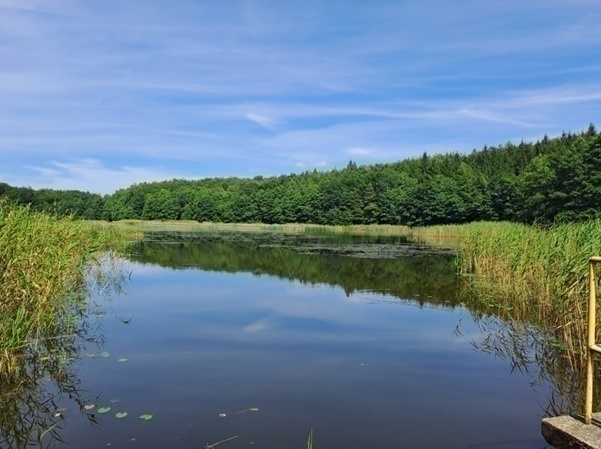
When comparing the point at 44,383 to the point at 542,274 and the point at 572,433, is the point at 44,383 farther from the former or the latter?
the point at 542,274

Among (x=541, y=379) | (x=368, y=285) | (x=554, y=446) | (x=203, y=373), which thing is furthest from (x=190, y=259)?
(x=554, y=446)

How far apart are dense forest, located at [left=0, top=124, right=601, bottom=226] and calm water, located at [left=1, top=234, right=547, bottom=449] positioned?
108ft

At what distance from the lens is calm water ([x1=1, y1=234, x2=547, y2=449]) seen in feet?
17.2

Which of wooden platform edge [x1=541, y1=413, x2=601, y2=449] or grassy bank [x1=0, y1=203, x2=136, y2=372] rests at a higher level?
grassy bank [x1=0, y1=203, x2=136, y2=372]

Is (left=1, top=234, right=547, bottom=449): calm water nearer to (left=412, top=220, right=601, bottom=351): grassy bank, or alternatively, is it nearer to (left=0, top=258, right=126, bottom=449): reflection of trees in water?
(left=0, top=258, right=126, bottom=449): reflection of trees in water

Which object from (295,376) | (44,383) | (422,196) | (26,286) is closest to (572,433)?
(295,376)

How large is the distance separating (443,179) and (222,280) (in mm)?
61396

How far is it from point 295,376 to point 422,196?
6523 centimetres

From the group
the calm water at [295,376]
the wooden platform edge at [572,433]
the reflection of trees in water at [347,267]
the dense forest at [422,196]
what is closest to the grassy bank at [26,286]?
the calm water at [295,376]

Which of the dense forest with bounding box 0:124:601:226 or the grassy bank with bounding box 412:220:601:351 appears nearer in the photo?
the grassy bank with bounding box 412:220:601:351

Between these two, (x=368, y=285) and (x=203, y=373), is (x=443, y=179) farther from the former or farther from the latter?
(x=203, y=373)

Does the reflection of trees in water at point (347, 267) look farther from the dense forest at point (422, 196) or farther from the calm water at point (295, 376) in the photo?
the dense forest at point (422, 196)

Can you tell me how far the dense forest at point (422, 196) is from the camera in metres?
42.5

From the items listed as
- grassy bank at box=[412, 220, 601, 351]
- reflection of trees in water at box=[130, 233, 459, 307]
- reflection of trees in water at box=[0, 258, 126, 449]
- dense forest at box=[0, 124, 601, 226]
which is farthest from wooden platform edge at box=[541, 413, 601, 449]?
dense forest at box=[0, 124, 601, 226]
